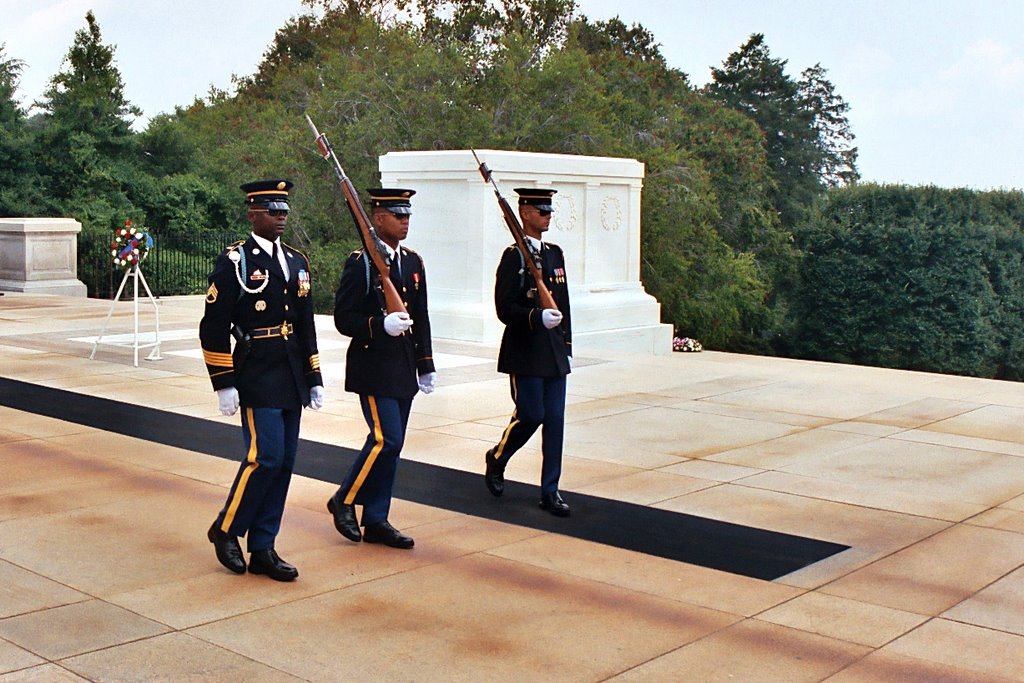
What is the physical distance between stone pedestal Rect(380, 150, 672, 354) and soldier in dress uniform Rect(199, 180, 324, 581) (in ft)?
29.2

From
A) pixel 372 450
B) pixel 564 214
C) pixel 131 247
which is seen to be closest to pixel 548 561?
pixel 372 450

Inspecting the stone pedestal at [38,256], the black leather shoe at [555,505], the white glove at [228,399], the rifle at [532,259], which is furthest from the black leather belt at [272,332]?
the stone pedestal at [38,256]

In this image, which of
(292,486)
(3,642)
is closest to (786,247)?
(292,486)

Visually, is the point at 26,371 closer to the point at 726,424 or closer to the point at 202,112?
the point at 726,424

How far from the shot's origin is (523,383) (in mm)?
6676

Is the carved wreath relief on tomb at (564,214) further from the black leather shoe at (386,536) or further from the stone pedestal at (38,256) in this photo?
the stone pedestal at (38,256)

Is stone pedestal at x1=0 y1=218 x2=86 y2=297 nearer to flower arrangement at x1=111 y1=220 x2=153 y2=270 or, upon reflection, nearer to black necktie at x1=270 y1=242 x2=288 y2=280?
flower arrangement at x1=111 y1=220 x2=153 y2=270

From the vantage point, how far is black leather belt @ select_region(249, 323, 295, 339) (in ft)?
17.7

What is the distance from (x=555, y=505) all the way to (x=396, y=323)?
1.55 metres

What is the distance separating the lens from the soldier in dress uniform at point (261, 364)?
17.4 feet

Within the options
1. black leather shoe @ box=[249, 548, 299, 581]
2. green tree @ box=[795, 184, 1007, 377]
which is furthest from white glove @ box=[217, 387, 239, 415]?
green tree @ box=[795, 184, 1007, 377]

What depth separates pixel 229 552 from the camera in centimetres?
546

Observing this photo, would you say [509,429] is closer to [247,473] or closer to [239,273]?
[247,473]

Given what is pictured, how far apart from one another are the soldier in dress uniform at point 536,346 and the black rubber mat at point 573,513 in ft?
0.88
